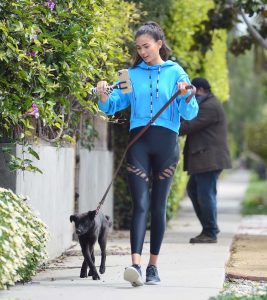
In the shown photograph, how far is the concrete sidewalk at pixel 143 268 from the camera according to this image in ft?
22.8

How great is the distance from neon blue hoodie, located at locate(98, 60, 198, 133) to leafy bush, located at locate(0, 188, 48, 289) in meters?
1.05

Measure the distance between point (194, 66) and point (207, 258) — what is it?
4571 mm

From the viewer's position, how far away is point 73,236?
36.5ft

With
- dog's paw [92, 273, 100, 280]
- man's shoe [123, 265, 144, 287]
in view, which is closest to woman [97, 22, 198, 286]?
man's shoe [123, 265, 144, 287]

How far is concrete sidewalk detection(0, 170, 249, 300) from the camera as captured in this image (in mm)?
6961

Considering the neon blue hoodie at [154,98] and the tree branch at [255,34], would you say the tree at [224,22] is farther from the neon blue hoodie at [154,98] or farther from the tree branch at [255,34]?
the neon blue hoodie at [154,98]

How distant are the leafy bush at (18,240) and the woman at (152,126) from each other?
2.47ft

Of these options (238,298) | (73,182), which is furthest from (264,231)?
(238,298)

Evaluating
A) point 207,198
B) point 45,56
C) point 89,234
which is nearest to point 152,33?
point 45,56

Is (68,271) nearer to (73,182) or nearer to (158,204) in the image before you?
(158,204)

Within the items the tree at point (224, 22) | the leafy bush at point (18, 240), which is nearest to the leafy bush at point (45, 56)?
the leafy bush at point (18, 240)

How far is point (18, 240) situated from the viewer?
6617 millimetres

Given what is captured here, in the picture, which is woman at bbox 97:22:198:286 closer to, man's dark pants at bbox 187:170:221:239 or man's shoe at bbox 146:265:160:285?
man's shoe at bbox 146:265:160:285

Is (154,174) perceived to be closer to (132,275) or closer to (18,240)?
(132,275)
